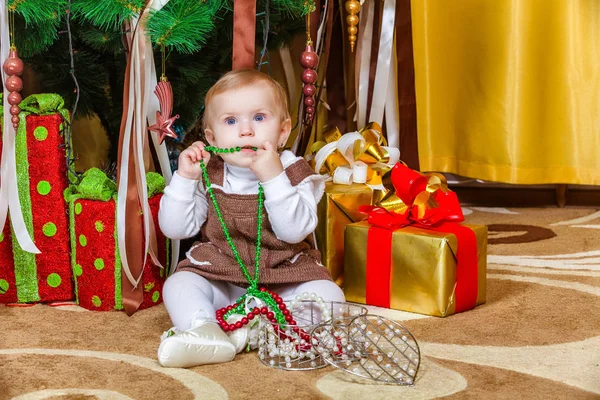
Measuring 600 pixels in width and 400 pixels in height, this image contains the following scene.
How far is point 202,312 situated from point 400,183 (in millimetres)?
455

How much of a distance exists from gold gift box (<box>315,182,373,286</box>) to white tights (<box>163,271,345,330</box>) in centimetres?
20

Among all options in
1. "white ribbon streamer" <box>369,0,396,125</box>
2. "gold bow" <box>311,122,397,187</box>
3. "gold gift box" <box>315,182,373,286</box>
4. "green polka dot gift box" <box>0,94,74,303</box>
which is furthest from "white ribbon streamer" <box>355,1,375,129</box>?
"green polka dot gift box" <box>0,94,74,303</box>

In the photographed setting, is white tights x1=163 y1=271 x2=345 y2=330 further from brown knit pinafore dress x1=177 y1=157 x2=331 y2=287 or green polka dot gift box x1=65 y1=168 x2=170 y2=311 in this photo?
green polka dot gift box x1=65 y1=168 x2=170 y2=311

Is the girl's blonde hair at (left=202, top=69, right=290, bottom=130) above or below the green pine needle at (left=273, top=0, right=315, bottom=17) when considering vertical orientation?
below

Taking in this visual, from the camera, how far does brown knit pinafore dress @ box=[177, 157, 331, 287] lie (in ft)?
4.42

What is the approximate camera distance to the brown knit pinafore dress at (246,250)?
1346 mm

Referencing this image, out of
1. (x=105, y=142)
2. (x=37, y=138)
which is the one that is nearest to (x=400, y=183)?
(x=37, y=138)

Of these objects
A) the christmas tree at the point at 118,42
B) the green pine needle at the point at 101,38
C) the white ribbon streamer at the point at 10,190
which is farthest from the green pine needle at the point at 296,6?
the white ribbon streamer at the point at 10,190

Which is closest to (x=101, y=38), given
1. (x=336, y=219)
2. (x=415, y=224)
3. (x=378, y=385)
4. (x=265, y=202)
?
(x=265, y=202)

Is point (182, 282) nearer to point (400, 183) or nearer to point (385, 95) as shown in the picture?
point (400, 183)

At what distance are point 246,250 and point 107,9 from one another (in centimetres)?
45

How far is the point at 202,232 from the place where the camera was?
1425mm

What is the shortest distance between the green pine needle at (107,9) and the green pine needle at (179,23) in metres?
0.03

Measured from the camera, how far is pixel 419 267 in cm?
141
